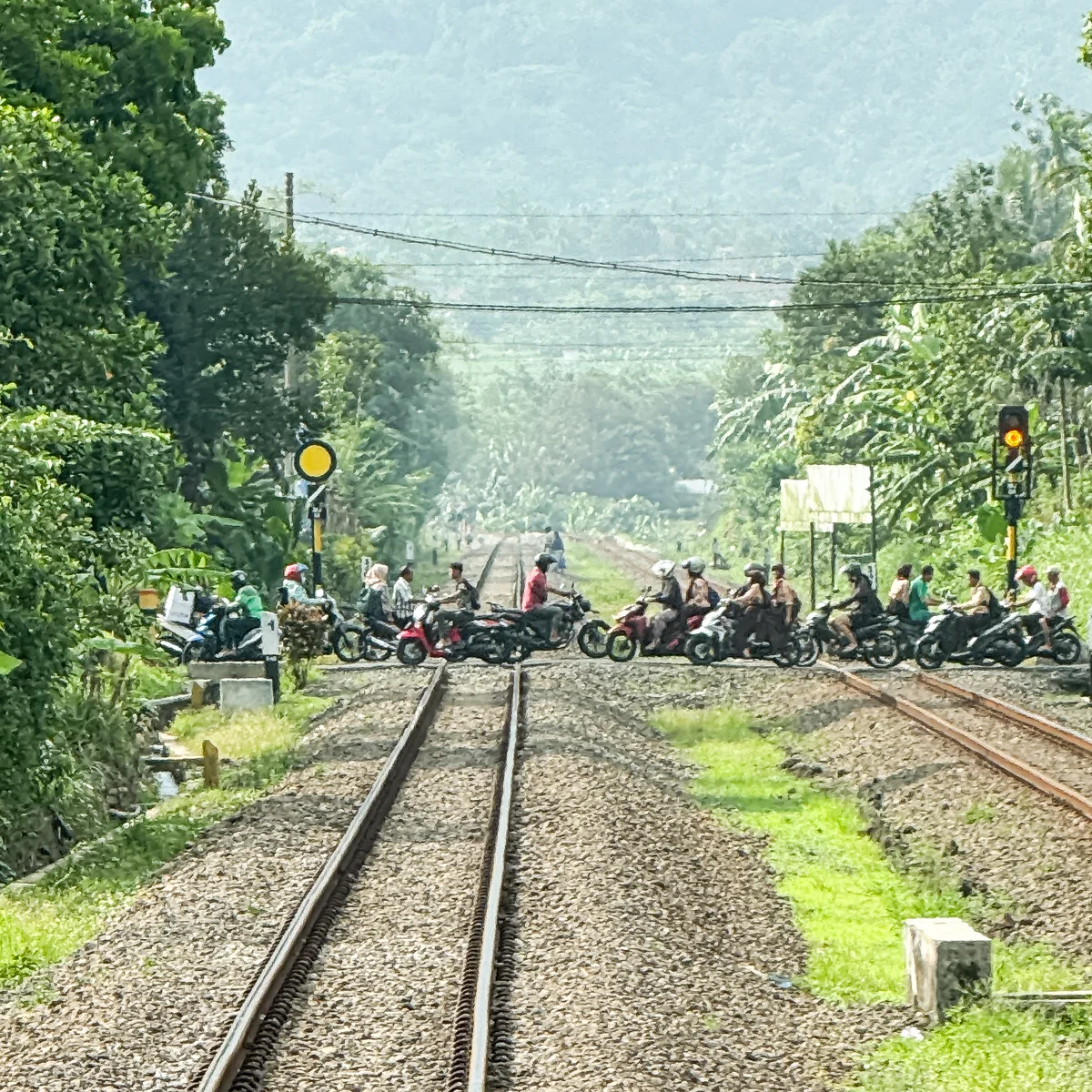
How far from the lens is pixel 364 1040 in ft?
33.5

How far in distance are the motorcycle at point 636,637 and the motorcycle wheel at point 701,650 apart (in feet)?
0.38

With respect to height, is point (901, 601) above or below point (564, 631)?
above

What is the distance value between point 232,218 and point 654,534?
318ft

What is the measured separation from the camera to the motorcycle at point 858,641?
3161 centimetres

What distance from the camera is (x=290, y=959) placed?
38.7ft

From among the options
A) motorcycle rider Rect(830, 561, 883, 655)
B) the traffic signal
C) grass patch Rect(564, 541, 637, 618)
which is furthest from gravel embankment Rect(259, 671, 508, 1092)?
grass patch Rect(564, 541, 637, 618)

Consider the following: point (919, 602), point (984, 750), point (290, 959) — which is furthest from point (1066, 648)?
point (290, 959)

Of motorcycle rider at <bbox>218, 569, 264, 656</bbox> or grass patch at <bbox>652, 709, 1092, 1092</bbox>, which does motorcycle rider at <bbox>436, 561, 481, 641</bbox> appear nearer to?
motorcycle rider at <bbox>218, 569, 264, 656</bbox>

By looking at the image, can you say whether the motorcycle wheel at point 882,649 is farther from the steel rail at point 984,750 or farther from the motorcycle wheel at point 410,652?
the motorcycle wheel at point 410,652

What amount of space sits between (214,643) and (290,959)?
766 inches

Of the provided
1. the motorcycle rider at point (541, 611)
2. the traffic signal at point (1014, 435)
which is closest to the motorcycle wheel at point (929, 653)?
the traffic signal at point (1014, 435)

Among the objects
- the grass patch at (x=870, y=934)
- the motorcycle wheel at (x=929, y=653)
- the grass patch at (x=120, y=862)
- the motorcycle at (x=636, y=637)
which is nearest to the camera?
the grass patch at (x=870, y=934)

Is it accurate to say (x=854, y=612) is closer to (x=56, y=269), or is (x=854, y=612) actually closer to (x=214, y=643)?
(x=214, y=643)

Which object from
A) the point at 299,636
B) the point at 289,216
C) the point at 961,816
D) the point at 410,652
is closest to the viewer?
the point at 961,816
